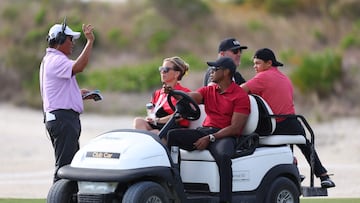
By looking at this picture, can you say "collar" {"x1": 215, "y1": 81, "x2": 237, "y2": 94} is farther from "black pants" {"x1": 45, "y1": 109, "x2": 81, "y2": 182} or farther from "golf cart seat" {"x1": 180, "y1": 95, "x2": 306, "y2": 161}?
"black pants" {"x1": 45, "y1": 109, "x2": 81, "y2": 182}

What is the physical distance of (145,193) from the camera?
Result: 377 inches

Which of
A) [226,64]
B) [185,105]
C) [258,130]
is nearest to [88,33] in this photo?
[185,105]

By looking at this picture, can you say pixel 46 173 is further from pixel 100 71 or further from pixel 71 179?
pixel 100 71

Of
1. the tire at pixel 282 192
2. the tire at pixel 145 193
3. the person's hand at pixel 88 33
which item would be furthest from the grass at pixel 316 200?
the tire at pixel 145 193

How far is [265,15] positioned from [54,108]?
33.1 m

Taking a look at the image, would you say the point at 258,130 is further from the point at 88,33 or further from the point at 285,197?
the point at 88,33

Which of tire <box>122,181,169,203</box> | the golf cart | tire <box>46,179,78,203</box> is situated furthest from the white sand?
tire <box>122,181,169,203</box>

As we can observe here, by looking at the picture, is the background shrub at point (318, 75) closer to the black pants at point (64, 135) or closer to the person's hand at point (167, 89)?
the black pants at point (64, 135)

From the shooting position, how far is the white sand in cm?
1599

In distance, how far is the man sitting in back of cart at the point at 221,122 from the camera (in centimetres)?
1020

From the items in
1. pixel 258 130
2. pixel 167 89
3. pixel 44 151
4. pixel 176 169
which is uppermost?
pixel 44 151

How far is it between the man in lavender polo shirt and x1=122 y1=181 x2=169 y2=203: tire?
129cm

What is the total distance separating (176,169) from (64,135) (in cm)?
135

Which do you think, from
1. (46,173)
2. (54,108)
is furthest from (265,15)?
(54,108)
